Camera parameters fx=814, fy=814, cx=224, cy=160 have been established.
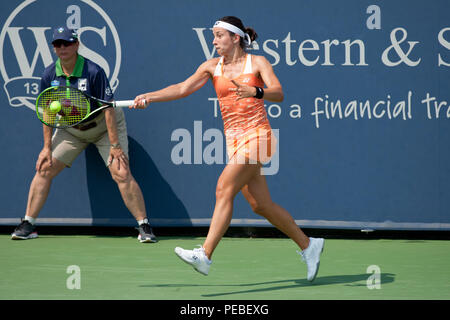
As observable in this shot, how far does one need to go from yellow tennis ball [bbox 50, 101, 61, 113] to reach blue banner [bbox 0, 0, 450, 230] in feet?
4.46

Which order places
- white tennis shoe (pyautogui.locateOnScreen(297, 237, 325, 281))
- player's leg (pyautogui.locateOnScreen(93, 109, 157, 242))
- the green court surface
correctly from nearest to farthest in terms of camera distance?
the green court surface < white tennis shoe (pyautogui.locateOnScreen(297, 237, 325, 281)) < player's leg (pyautogui.locateOnScreen(93, 109, 157, 242))

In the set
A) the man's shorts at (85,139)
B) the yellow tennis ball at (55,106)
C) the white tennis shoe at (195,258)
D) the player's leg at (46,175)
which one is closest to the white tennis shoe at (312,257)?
the white tennis shoe at (195,258)

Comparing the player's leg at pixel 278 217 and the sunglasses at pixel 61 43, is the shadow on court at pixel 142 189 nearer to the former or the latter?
the sunglasses at pixel 61 43

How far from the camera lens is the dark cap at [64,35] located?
6.74 meters

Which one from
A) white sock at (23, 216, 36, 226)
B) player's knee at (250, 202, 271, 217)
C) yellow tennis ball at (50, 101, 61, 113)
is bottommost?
white sock at (23, 216, 36, 226)

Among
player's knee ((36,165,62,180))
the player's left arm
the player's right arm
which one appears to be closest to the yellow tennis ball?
the player's right arm

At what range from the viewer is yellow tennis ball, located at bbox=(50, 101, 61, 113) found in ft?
19.5

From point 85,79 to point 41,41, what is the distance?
772 millimetres

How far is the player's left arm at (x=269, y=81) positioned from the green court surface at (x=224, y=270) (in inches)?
45.6

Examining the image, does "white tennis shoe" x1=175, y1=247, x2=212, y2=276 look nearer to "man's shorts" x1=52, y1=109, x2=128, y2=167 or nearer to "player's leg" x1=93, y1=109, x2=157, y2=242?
"player's leg" x1=93, y1=109, x2=157, y2=242

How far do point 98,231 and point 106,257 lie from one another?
1459 millimetres

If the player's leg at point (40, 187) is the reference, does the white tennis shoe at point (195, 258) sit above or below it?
below

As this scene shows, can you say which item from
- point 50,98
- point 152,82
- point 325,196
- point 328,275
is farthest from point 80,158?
point 328,275

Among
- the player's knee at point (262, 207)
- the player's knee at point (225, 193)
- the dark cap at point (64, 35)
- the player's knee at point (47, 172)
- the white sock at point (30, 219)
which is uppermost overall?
the dark cap at point (64, 35)
